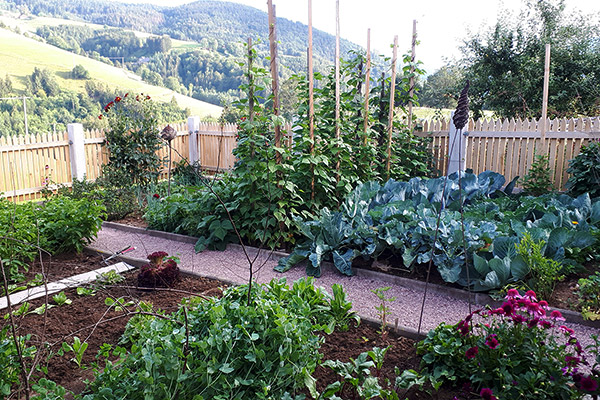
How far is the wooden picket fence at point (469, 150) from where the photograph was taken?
736cm

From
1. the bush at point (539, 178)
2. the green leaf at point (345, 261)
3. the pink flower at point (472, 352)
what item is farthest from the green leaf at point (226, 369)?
the bush at point (539, 178)

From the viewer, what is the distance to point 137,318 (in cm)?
300

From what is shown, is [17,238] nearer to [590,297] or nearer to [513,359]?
[513,359]

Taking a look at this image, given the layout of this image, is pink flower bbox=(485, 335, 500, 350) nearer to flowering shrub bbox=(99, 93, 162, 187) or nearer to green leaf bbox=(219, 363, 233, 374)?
green leaf bbox=(219, 363, 233, 374)

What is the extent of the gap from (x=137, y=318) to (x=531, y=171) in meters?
6.84

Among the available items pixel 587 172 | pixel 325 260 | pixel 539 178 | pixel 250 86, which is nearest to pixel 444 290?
pixel 325 260

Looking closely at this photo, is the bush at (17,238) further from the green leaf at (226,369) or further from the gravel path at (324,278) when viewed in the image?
the green leaf at (226,369)

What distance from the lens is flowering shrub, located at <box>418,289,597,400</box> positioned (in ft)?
6.56

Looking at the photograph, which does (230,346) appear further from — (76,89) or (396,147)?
(76,89)

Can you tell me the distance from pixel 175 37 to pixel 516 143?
2226 inches

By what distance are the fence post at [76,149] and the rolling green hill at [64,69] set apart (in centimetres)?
2765

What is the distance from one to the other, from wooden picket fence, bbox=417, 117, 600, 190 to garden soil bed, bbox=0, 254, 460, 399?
5767 millimetres

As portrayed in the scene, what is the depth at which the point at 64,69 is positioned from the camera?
156 feet

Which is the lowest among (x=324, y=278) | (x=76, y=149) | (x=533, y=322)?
(x=324, y=278)
